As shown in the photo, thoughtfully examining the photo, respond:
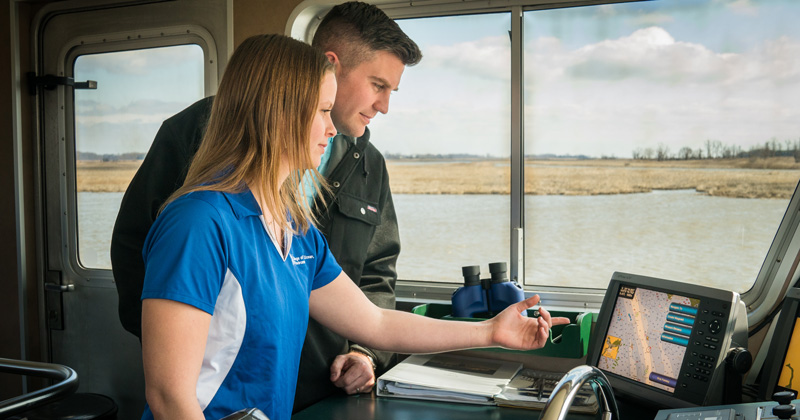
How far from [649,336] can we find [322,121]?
3.74ft

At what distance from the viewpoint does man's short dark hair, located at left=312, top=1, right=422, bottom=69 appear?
2021 millimetres

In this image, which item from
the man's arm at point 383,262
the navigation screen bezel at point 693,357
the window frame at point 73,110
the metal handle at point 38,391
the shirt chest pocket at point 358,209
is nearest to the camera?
the metal handle at point 38,391

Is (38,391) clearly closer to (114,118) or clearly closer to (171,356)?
(171,356)

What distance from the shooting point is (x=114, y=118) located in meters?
3.26

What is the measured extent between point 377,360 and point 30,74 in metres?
2.37

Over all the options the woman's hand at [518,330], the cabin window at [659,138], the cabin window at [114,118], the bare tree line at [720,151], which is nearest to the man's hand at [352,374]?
the woman's hand at [518,330]

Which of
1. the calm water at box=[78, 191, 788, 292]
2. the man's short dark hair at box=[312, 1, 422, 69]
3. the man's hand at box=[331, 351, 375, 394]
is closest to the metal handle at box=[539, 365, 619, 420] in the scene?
the man's hand at box=[331, 351, 375, 394]

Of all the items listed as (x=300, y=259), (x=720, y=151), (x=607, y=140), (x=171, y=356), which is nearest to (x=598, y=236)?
(x=607, y=140)

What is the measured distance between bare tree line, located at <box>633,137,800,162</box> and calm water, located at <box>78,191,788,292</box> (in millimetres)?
147

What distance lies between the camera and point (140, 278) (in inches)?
74.1

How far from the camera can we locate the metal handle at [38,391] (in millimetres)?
1299

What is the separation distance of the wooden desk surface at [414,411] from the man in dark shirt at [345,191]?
0.10 m

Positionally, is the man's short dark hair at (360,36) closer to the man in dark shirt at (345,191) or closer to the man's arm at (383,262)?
the man in dark shirt at (345,191)

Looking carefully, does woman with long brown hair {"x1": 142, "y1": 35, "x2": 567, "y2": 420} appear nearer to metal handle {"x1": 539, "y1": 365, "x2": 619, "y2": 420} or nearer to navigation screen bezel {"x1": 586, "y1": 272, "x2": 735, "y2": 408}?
metal handle {"x1": 539, "y1": 365, "x2": 619, "y2": 420}
